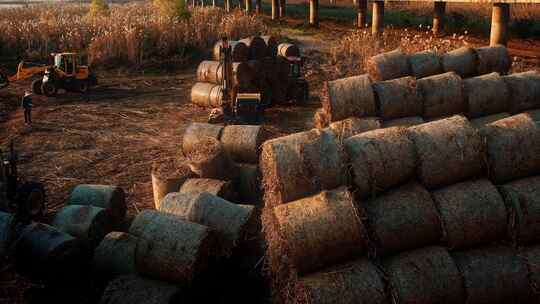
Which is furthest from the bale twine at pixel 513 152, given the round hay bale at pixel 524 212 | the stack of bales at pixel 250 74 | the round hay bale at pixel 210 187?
the stack of bales at pixel 250 74

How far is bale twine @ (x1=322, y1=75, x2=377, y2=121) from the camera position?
927 cm

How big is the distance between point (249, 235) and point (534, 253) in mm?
4009

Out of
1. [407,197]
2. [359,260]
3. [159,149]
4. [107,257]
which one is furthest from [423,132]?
[159,149]

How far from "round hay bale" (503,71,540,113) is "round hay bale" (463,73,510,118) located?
0.51ft

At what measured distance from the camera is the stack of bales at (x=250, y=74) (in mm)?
18781

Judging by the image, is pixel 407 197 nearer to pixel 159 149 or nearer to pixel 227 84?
pixel 159 149

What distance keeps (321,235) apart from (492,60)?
26.9ft

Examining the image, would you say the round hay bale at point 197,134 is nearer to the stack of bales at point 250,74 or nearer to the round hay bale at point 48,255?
the round hay bale at point 48,255

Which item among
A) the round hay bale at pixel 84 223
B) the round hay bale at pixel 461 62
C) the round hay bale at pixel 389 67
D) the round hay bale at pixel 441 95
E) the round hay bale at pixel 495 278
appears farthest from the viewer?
the round hay bale at pixel 461 62

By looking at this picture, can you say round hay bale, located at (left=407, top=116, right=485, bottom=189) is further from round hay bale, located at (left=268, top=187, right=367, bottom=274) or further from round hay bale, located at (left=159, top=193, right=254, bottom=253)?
round hay bale, located at (left=159, top=193, right=254, bottom=253)

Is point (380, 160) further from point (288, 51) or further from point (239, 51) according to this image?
point (288, 51)

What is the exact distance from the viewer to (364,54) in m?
22.2

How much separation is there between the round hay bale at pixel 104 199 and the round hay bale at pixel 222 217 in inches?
72.8

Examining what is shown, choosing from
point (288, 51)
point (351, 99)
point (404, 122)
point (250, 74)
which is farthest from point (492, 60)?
point (288, 51)
